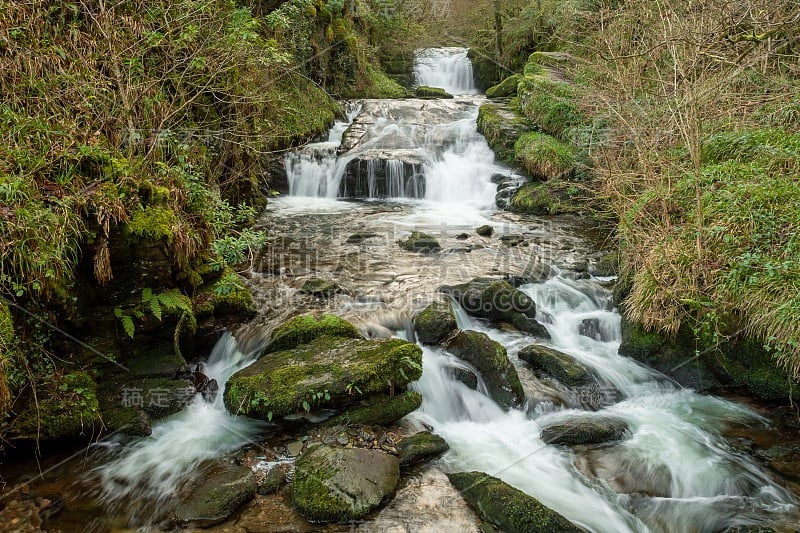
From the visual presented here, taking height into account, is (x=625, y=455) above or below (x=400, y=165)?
below

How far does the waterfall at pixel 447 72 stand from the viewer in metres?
24.8

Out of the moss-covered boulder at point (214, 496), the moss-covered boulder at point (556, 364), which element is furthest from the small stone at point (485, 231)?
the moss-covered boulder at point (214, 496)

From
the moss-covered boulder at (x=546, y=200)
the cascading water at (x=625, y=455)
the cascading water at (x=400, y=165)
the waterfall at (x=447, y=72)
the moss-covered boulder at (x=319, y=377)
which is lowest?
the cascading water at (x=625, y=455)

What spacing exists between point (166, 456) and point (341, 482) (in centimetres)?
179

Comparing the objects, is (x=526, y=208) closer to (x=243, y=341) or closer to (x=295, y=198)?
(x=295, y=198)

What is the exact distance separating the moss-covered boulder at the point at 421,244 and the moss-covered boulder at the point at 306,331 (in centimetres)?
373

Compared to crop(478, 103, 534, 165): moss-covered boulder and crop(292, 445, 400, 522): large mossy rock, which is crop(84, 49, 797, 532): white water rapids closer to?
crop(292, 445, 400, 522): large mossy rock

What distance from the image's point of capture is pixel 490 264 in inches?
340

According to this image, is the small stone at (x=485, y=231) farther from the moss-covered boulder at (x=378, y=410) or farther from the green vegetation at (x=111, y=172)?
the moss-covered boulder at (x=378, y=410)

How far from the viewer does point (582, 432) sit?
488cm

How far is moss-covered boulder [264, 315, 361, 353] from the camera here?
18.5ft

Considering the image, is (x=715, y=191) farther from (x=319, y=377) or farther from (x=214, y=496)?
(x=214, y=496)

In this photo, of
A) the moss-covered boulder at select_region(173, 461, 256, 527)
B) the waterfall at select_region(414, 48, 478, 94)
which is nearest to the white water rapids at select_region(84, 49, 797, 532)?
the moss-covered boulder at select_region(173, 461, 256, 527)

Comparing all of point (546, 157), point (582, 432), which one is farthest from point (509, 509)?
point (546, 157)
